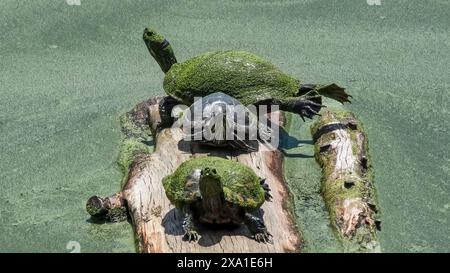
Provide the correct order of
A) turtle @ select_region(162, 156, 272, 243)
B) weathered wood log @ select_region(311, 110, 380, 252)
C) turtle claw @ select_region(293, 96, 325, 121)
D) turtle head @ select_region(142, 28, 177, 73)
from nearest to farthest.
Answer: turtle @ select_region(162, 156, 272, 243) → weathered wood log @ select_region(311, 110, 380, 252) → turtle claw @ select_region(293, 96, 325, 121) → turtle head @ select_region(142, 28, 177, 73)

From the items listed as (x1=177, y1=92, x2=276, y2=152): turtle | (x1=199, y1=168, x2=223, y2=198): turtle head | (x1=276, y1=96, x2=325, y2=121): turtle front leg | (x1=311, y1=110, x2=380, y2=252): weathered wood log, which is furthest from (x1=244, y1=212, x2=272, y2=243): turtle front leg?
(x1=276, y1=96, x2=325, y2=121): turtle front leg

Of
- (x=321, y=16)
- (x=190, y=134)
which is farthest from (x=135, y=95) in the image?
(x=321, y=16)

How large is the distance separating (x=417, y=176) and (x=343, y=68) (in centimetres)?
186

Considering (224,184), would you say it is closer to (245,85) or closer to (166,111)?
(245,85)

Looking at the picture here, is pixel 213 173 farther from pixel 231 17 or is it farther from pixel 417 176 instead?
pixel 231 17

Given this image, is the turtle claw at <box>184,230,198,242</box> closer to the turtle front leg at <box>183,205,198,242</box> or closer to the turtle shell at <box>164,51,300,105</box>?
the turtle front leg at <box>183,205,198,242</box>

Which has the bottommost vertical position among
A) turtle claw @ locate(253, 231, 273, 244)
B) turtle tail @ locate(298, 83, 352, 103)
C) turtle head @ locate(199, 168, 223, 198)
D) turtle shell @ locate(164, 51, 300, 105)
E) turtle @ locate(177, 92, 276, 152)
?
turtle claw @ locate(253, 231, 273, 244)

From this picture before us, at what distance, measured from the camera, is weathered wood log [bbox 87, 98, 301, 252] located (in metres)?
4.95

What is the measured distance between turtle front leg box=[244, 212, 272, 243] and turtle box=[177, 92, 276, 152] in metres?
0.94

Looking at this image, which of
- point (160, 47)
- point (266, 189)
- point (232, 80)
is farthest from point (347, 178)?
point (160, 47)

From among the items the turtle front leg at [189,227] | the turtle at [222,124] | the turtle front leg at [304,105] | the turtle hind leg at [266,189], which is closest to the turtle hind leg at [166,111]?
the turtle at [222,124]

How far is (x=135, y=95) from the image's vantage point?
732 cm

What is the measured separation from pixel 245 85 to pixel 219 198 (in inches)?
59.7

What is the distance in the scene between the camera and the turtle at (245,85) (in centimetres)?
620
